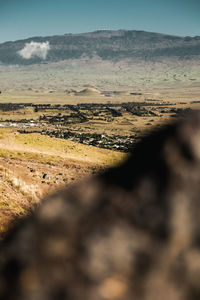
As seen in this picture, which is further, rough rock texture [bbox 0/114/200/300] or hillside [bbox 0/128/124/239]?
hillside [bbox 0/128/124/239]

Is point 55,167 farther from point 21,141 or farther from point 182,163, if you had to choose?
point 182,163

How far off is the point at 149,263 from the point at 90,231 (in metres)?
0.51

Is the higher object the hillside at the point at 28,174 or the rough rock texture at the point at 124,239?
the rough rock texture at the point at 124,239

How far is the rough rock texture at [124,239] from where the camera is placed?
7.71 ft

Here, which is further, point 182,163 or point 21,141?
point 21,141

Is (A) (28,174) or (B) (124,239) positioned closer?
(B) (124,239)

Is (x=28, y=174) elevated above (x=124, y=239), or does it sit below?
below

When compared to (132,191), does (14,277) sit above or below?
below

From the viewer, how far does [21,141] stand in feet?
179

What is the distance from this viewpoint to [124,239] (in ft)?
7.91

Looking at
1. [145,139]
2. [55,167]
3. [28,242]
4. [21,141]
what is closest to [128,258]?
[28,242]

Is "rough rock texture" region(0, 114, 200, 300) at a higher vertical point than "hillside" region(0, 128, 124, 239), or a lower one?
higher

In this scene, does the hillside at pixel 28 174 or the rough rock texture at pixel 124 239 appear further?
the hillside at pixel 28 174

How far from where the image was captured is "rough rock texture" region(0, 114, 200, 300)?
2.35 m
